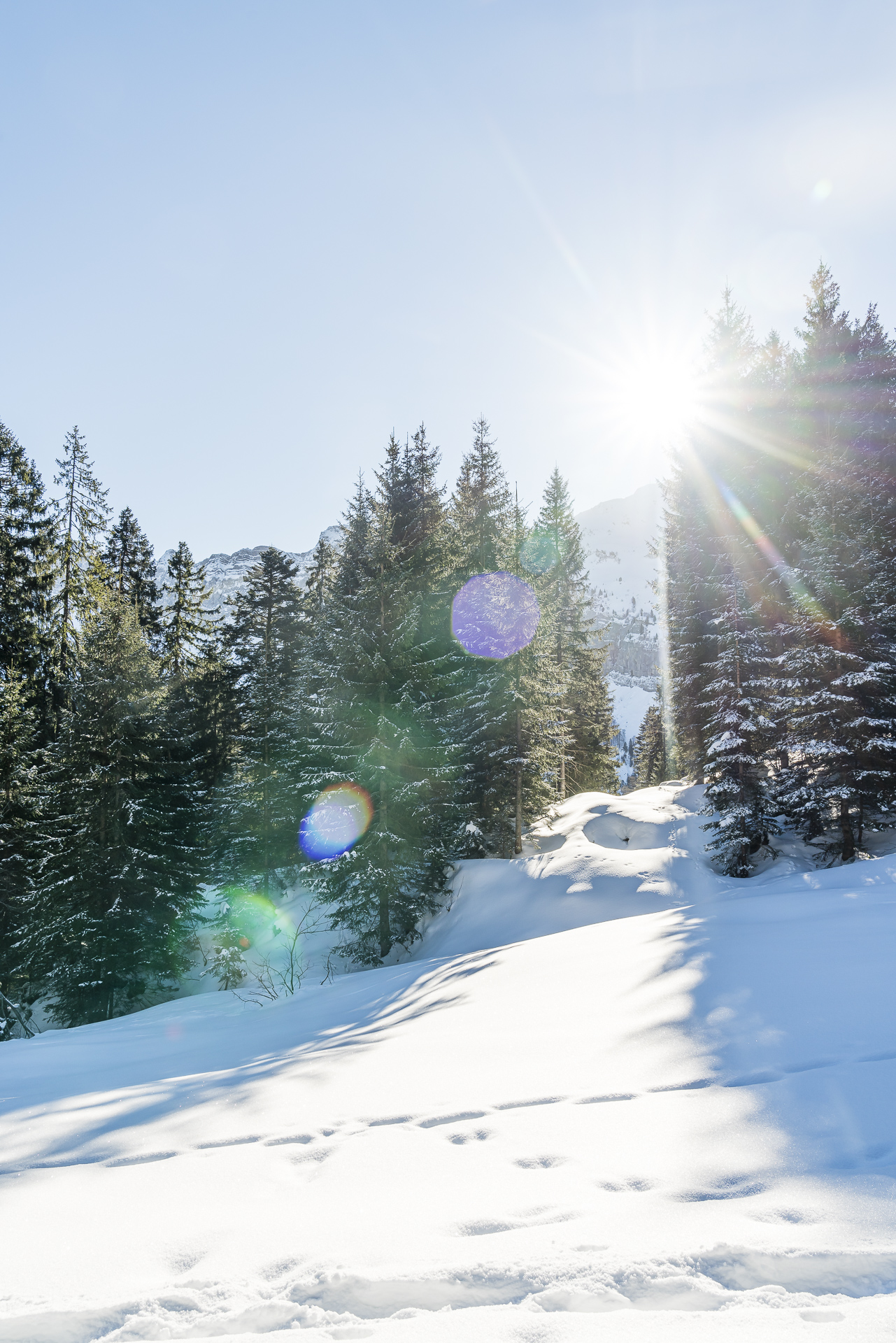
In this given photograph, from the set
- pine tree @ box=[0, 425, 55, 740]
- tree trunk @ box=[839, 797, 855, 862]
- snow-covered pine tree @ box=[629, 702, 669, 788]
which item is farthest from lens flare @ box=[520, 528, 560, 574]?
pine tree @ box=[0, 425, 55, 740]

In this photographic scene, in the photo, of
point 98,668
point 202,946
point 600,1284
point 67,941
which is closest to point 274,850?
point 202,946

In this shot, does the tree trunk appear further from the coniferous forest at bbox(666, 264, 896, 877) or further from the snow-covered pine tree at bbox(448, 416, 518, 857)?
the snow-covered pine tree at bbox(448, 416, 518, 857)

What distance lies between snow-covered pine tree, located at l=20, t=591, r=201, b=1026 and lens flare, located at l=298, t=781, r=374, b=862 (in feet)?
15.9

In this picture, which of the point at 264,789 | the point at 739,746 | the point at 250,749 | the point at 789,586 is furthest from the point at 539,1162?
the point at 250,749

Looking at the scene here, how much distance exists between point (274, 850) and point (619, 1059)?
20118 millimetres

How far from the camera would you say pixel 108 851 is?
1783 centimetres

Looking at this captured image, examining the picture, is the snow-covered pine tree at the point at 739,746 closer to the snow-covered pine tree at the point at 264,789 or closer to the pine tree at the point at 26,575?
the snow-covered pine tree at the point at 264,789

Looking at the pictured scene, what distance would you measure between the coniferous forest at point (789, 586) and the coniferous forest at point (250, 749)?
5701 millimetres

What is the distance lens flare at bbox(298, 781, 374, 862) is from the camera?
674 inches

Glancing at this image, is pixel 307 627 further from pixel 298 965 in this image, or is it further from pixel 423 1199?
pixel 423 1199

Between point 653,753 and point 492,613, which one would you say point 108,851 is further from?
point 653,753

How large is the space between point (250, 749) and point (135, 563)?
16195 millimetres

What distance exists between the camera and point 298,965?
60.4ft

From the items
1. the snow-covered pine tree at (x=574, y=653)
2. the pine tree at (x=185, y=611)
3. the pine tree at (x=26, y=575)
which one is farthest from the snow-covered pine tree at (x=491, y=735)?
the pine tree at (x=185, y=611)
